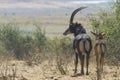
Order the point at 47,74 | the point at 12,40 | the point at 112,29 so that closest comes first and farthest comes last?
the point at 47,74 < the point at 112,29 < the point at 12,40

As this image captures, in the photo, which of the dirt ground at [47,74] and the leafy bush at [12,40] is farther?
the leafy bush at [12,40]

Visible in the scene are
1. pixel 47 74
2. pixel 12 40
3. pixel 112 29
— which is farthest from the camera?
pixel 12 40

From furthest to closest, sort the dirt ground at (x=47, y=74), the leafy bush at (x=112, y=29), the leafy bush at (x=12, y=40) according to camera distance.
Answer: the leafy bush at (x=12, y=40), the leafy bush at (x=112, y=29), the dirt ground at (x=47, y=74)

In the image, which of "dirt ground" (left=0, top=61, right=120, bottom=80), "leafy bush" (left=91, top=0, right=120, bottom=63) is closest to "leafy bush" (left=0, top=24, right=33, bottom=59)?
"leafy bush" (left=91, top=0, right=120, bottom=63)

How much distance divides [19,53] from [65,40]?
361 cm

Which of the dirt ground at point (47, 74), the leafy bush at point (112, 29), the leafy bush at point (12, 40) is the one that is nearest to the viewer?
the dirt ground at point (47, 74)

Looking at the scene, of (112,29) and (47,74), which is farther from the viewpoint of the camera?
(112,29)

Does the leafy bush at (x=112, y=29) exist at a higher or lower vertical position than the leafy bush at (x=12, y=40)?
higher

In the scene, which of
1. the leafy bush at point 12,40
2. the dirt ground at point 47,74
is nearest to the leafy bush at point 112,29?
the dirt ground at point 47,74

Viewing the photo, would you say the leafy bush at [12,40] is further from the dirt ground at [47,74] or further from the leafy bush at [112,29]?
the dirt ground at [47,74]

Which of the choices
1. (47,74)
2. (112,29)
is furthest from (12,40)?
(47,74)

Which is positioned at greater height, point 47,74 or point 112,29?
point 112,29

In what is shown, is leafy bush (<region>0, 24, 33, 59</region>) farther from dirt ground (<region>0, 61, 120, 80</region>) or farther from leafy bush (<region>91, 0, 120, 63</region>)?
dirt ground (<region>0, 61, 120, 80</region>)

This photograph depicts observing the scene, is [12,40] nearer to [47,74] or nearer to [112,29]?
[112,29]
